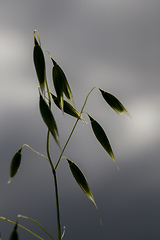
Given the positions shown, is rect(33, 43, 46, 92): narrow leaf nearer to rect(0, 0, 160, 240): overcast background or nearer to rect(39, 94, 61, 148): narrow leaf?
rect(39, 94, 61, 148): narrow leaf

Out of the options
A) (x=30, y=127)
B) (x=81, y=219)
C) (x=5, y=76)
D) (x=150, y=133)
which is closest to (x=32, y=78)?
(x=5, y=76)

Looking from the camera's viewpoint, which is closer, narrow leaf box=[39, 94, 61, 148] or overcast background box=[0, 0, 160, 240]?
narrow leaf box=[39, 94, 61, 148]

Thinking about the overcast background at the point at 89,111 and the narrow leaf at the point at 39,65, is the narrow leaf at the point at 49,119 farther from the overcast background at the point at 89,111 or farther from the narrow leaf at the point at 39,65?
the overcast background at the point at 89,111

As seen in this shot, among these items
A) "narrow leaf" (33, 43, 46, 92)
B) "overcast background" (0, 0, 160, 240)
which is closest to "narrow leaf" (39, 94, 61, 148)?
"narrow leaf" (33, 43, 46, 92)

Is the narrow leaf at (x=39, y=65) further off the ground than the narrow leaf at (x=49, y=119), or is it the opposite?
the narrow leaf at (x=39, y=65)

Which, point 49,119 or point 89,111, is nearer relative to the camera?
point 49,119

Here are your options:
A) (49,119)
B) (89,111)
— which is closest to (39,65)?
(49,119)

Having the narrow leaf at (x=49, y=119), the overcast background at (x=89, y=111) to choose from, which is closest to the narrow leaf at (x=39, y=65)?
the narrow leaf at (x=49, y=119)

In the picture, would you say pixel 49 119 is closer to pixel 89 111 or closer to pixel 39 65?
pixel 39 65
